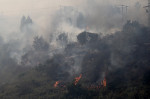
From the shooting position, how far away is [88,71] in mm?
50344

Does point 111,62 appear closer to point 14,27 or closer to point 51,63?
point 51,63

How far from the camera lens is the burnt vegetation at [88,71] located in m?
40.1

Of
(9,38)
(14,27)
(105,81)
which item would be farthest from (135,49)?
(14,27)

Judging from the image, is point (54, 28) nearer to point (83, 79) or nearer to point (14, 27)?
point (14, 27)

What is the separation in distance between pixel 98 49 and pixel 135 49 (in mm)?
10330

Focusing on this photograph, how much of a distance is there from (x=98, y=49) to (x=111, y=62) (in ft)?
37.8

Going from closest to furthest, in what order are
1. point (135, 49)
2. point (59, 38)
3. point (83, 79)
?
1. point (83, 79)
2. point (135, 49)
3. point (59, 38)

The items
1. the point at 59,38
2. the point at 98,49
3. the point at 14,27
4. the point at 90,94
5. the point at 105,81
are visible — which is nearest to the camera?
the point at 90,94

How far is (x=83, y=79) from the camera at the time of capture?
155ft

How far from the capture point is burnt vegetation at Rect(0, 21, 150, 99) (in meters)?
40.1

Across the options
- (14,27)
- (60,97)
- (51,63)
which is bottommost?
(60,97)

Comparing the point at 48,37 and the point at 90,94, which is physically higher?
the point at 48,37

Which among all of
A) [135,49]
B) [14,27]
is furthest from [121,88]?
[14,27]

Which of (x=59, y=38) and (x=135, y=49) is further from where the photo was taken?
(x=59, y=38)
